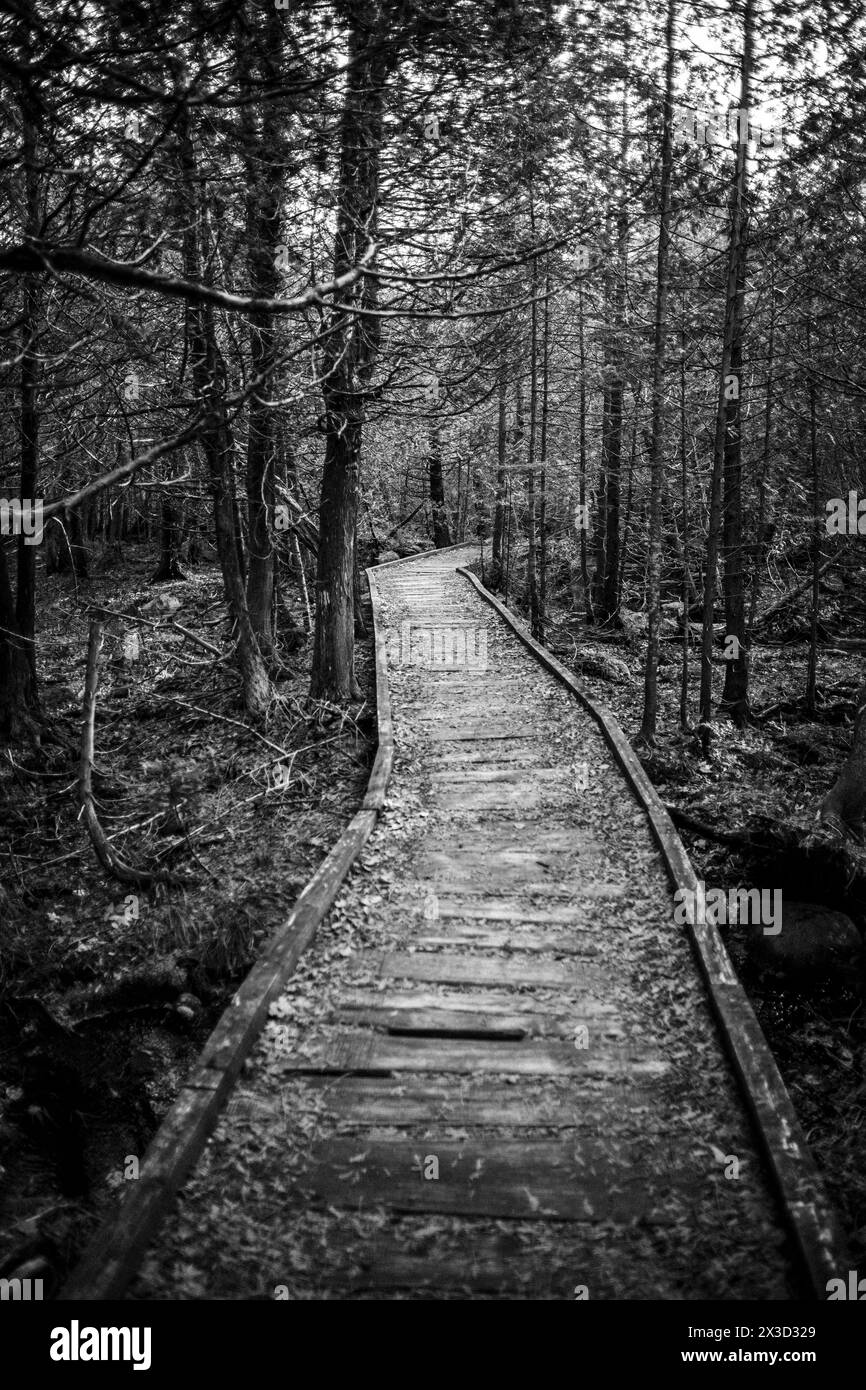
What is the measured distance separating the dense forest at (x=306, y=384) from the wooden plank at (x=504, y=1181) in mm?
1700

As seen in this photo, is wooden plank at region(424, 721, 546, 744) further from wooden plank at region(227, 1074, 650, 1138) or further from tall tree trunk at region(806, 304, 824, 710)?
tall tree trunk at region(806, 304, 824, 710)

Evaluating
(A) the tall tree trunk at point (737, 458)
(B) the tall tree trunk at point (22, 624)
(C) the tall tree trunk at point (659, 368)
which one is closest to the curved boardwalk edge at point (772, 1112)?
(C) the tall tree trunk at point (659, 368)

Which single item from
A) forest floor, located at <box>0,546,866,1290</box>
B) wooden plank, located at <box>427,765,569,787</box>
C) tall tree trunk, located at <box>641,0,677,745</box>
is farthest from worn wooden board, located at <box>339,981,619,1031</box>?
tall tree trunk, located at <box>641,0,677,745</box>

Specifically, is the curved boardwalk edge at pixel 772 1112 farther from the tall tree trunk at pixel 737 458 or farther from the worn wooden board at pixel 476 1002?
the tall tree trunk at pixel 737 458

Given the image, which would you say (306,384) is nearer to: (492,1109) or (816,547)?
(492,1109)

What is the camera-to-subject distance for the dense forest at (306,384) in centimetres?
482

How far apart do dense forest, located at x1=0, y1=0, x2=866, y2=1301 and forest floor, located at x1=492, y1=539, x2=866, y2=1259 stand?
0.05 m

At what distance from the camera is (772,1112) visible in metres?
4.18

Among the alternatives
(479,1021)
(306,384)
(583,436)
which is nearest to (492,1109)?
(479,1021)

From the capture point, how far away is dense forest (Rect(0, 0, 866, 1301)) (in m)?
4.82

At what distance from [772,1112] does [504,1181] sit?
1401mm

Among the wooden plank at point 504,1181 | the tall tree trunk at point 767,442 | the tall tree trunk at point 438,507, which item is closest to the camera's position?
the wooden plank at point 504,1181
